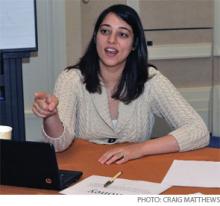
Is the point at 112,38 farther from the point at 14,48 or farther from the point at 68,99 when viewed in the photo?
the point at 14,48

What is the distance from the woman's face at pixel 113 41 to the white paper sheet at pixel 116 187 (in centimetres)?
74

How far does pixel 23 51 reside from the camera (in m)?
3.10

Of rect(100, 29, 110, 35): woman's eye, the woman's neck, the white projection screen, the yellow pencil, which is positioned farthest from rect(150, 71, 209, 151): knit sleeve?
the white projection screen

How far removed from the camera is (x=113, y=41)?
6.06 ft

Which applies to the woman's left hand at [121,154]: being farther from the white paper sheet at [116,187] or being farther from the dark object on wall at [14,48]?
the dark object on wall at [14,48]

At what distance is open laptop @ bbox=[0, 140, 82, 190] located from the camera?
1101 millimetres

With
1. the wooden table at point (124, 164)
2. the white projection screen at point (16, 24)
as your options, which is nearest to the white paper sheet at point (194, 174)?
the wooden table at point (124, 164)

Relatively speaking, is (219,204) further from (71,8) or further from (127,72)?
(71,8)

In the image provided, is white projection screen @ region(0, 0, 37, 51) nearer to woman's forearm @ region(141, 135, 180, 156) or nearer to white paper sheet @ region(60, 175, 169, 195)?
woman's forearm @ region(141, 135, 180, 156)

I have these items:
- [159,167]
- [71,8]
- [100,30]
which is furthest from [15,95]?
[159,167]

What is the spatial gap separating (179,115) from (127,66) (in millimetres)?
331

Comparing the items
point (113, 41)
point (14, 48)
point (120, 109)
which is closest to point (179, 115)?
point (120, 109)

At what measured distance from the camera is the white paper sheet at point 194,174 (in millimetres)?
1194

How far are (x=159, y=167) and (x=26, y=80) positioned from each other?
2285 millimetres
